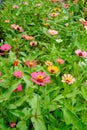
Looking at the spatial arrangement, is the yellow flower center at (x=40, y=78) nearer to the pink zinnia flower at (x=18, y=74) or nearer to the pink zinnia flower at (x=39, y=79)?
the pink zinnia flower at (x=39, y=79)

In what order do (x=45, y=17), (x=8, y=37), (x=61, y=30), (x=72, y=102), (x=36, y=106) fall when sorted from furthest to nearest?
(x=45, y=17)
(x=61, y=30)
(x=8, y=37)
(x=72, y=102)
(x=36, y=106)

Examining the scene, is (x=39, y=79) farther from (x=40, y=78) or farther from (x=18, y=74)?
(x=18, y=74)

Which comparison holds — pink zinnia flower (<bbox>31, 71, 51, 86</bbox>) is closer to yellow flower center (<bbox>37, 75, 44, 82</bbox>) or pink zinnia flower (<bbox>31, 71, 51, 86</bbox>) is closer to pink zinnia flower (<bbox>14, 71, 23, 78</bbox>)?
yellow flower center (<bbox>37, 75, 44, 82</bbox>)

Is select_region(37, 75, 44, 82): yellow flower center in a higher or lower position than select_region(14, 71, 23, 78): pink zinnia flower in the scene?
higher

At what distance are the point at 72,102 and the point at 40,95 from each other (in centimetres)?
16

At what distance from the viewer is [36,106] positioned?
1.50 metres

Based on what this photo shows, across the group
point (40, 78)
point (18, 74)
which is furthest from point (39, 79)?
point (18, 74)

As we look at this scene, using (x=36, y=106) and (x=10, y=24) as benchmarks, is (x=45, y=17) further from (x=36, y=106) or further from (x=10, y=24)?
(x=36, y=106)

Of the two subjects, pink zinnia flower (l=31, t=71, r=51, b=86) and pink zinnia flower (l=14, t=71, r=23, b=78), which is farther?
pink zinnia flower (l=14, t=71, r=23, b=78)

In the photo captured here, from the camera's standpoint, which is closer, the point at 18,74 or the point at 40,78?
the point at 40,78

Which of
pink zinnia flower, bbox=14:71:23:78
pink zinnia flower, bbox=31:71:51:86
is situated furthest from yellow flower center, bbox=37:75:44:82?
pink zinnia flower, bbox=14:71:23:78

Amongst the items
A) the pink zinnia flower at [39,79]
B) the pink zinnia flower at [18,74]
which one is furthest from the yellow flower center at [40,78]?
the pink zinnia flower at [18,74]

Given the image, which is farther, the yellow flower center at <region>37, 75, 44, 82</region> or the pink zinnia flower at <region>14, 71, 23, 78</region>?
the pink zinnia flower at <region>14, 71, 23, 78</region>

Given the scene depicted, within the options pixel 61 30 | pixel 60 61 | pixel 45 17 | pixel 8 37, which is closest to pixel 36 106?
pixel 60 61
